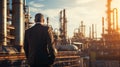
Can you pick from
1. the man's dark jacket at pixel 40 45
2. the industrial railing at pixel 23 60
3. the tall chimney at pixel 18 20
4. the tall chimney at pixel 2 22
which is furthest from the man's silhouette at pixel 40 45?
the tall chimney at pixel 18 20

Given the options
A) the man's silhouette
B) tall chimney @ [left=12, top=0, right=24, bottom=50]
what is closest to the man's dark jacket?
the man's silhouette

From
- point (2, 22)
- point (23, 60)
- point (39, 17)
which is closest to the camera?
point (39, 17)

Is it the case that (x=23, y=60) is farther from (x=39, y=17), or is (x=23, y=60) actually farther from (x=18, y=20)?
(x=39, y=17)

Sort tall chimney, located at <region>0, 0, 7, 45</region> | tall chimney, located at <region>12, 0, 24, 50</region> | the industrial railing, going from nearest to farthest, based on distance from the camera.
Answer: the industrial railing, tall chimney, located at <region>0, 0, 7, 45</region>, tall chimney, located at <region>12, 0, 24, 50</region>

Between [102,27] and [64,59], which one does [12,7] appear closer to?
[64,59]

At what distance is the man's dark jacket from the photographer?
4.40 m

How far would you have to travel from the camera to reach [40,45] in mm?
4465

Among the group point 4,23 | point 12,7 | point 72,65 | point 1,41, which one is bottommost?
point 72,65

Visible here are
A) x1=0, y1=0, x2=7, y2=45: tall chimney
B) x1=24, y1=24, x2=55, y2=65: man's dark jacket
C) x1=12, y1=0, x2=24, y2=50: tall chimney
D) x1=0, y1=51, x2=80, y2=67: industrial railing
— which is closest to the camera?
x1=24, y1=24, x2=55, y2=65: man's dark jacket

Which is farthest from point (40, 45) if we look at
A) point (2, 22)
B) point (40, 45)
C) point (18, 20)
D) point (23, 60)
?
point (18, 20)

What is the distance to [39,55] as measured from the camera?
4.45 m

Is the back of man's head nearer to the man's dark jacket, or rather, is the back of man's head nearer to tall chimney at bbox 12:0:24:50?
the man's dark jacket

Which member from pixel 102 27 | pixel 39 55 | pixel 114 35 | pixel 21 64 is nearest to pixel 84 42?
pixel 102 27

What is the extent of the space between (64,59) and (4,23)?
23.8 ft
